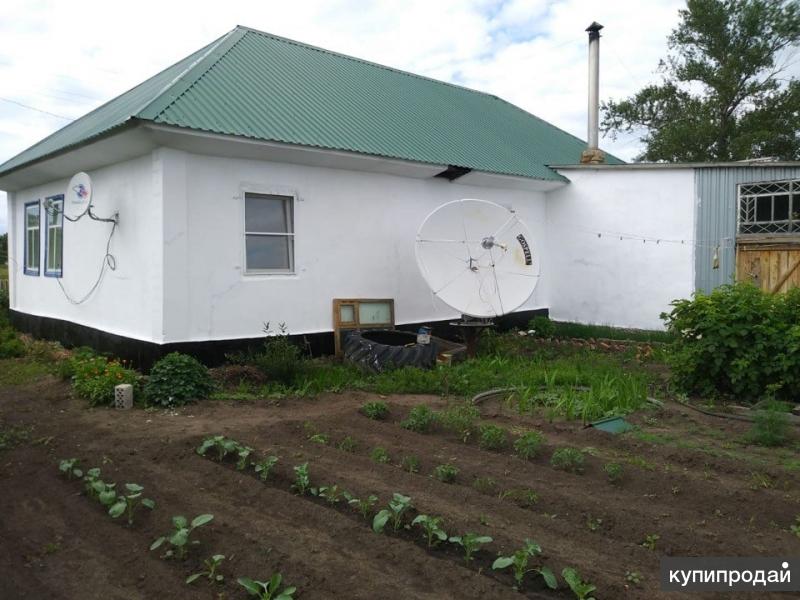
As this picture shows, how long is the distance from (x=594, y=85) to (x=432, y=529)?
47.2 ft

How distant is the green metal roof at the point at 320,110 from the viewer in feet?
29.6

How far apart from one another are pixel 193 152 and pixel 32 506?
538cm

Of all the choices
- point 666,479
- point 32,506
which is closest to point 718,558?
point 666,479

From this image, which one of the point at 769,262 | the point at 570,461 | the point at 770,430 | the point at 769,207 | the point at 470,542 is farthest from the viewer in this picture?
the point at 769,207

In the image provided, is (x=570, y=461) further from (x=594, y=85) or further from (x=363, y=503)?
(x=594, y=85)

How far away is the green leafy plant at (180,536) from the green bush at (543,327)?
33.1ft

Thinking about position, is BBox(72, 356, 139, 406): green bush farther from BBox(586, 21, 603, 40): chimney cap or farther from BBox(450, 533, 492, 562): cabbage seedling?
BBox(586, 21, 603, 40): chimney cap

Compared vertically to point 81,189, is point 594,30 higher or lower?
higher

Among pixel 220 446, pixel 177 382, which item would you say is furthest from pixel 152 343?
pixel 220 446

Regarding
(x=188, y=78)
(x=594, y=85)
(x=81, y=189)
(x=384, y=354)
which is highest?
(x=594, y=85)

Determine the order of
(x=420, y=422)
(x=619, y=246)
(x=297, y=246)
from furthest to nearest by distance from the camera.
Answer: (x=619, y=246) → (x=297, y=246) → (x=420, y=422)

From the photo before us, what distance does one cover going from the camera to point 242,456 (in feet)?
17.0

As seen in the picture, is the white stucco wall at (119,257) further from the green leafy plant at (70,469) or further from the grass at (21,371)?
the green leafy plant at (70,469)

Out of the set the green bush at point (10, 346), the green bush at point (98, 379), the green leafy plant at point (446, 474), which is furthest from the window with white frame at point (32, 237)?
the green leafy plant at point (446, 474)
